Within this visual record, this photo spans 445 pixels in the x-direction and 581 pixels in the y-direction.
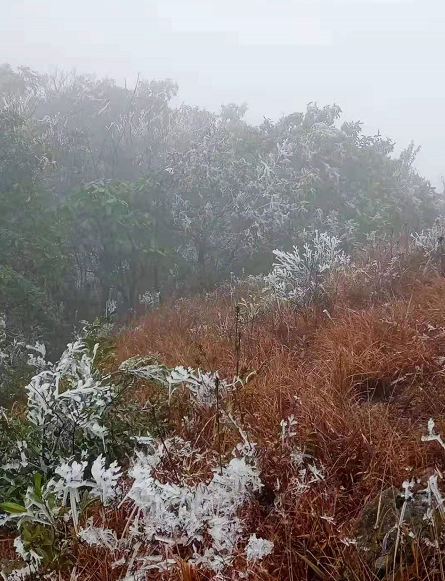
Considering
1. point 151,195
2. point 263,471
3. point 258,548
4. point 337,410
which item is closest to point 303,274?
point 337,410

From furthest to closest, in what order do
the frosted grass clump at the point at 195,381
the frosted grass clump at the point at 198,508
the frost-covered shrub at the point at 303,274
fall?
the frost-covered shrub at the point at 303,274 < the frosted grass clump at the point at 195,381 < the frosted grass clump at the point at 198,508

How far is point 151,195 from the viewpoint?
10.1 metres

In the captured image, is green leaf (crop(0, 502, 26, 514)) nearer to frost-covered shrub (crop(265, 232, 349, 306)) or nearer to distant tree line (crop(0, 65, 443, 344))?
frost-covered shrub (crop(265, 232, 349, 306))

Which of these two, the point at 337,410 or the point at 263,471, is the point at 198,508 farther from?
the point at 337,410

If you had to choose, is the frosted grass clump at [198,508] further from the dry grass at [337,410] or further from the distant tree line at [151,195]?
the distant tree line at [151,195]

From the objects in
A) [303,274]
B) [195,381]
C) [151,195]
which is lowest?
[195,381]

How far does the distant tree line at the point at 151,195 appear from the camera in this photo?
330 inches

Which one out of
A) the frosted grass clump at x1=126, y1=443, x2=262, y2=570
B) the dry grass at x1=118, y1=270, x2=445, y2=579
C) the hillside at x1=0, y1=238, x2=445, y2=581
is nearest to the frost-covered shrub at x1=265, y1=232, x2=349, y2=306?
the dry grass at x1=118, y1=270, x2=445, y2=579

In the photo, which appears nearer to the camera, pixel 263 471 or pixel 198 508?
pixel 198 508

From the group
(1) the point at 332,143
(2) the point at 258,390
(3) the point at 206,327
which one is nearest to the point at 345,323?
(2) the point at 258,390

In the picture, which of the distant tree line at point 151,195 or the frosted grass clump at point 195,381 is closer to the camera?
the frosted grass clump at point 195,381

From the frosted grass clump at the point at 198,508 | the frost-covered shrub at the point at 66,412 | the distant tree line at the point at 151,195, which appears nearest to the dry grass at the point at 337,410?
the frosted grass clump at the point at 198,508

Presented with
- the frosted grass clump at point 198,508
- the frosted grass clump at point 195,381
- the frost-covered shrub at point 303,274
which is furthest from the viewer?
the frost-covered shrub at point 303,274

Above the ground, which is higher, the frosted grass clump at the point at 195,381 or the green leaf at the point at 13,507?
the frosted grass clump at the point at 195,381
